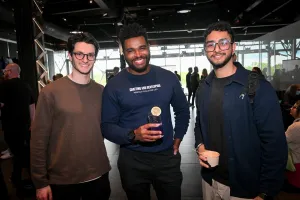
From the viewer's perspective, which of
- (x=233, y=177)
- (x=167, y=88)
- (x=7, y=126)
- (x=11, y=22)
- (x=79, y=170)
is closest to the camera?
(x=233, y=177)

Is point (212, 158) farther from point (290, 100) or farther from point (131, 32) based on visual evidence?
point (290, 100)

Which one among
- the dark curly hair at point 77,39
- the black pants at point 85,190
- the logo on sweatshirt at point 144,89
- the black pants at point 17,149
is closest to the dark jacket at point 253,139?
the logo on sweatshirt at point 144,89

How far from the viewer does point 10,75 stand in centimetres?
372

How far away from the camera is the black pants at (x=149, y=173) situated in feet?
6.23

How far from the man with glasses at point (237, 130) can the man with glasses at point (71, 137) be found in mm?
853

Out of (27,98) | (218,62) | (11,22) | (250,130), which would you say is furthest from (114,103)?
(11,22)

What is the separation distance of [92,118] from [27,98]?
2.40m

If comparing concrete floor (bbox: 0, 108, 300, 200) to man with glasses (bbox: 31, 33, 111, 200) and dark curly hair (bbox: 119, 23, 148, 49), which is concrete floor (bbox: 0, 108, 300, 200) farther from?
dark curly hair (bbox: 119, 23, 148, 49)

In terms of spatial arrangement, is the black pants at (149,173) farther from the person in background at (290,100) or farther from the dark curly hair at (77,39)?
the person in background at (290,100)

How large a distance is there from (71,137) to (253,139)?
1.30m

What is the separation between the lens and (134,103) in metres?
1.87

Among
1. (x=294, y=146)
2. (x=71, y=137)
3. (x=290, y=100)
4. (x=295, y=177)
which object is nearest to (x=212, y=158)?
(x=71, y=137)

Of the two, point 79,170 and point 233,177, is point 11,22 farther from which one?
point 233,177

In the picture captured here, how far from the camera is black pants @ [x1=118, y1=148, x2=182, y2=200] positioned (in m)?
1.90
